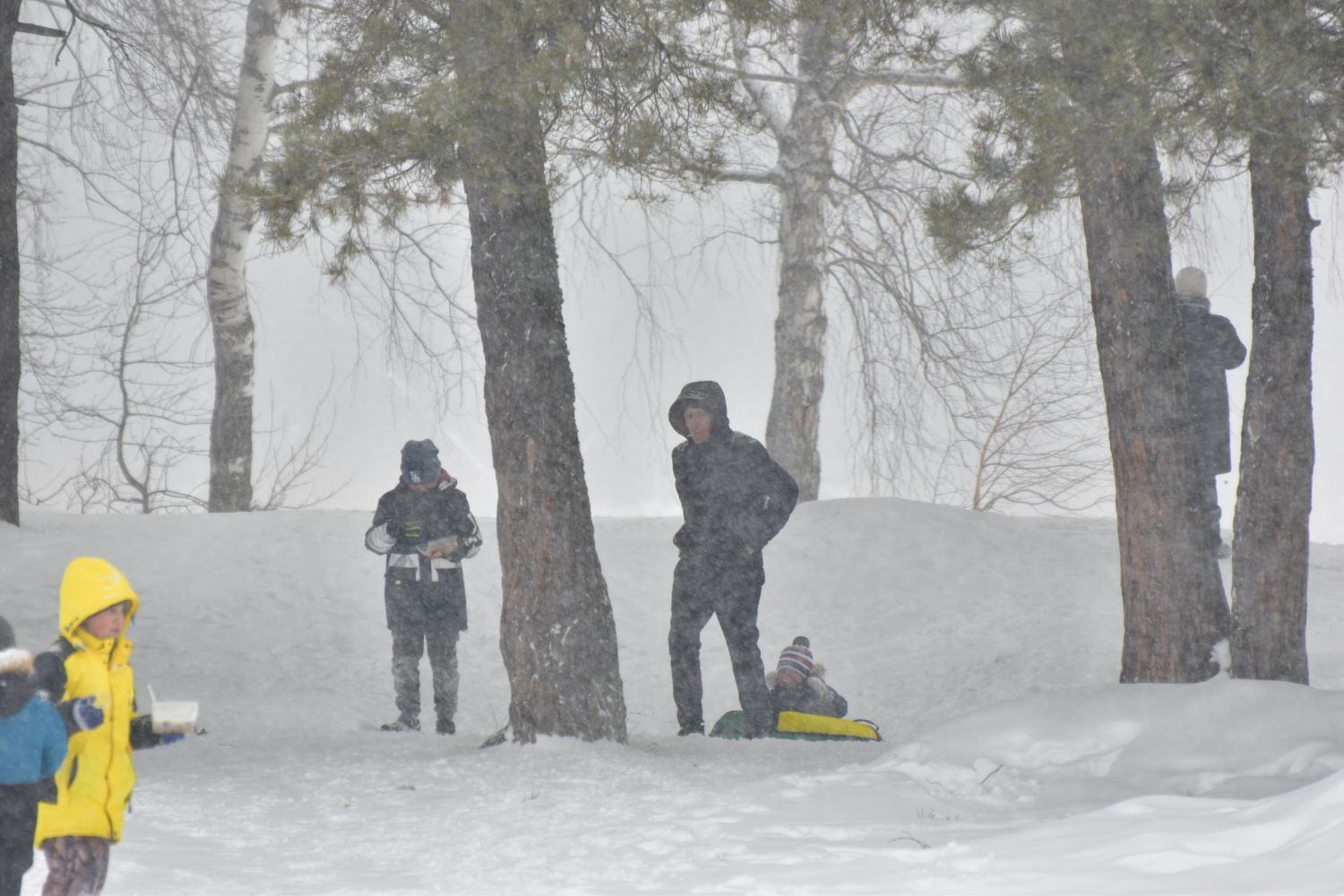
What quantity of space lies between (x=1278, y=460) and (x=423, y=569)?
13.5 feet

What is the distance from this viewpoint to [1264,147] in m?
4.45

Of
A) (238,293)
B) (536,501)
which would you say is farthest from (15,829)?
(238,293)

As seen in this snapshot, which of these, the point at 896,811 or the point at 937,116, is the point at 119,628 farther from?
the point at 937,116

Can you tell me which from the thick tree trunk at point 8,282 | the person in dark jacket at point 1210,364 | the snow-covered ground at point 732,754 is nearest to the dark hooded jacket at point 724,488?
the snow-covered ground at point 732,754

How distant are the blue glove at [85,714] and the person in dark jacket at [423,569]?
3.60 m

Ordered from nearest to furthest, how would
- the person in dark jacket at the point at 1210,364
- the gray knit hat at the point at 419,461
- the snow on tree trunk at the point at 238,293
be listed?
the gray knit hat at the point at 419,461 → the person in dark jacket at the point at 1210,364 → the snow on tree trunk at the point at 238,293

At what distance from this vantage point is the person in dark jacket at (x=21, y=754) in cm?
287

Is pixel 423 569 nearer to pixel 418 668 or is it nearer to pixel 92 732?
pixel 418 668

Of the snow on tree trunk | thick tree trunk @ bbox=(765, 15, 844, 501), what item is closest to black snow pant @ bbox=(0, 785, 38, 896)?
the snow on tree trunk

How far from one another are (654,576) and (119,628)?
6717 millimetres

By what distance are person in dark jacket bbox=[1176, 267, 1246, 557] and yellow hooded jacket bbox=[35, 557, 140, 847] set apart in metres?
6.53

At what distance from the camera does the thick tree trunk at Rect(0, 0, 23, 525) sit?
8.81 meters

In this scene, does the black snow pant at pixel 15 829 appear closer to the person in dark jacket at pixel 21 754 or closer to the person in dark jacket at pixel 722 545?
the person in dark jacket at pixel 21 754

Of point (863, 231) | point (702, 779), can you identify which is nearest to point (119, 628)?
point (702, 779)
